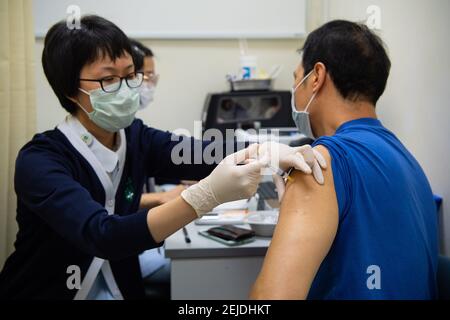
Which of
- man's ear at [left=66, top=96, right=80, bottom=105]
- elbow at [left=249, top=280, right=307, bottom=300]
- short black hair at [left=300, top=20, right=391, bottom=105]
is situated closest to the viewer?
elbow at [left=249, top=280, right=307, bottom=300]

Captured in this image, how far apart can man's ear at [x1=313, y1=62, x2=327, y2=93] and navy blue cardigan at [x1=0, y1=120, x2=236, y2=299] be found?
507 millimetres

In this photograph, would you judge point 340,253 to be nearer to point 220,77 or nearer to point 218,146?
point 218,146

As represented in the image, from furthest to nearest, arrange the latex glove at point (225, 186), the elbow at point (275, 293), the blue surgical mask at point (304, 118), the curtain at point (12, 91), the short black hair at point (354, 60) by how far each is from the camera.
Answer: the curtain at point (12, 91), the blue surgical mask at point (304, 118), the short black hair at point (354, 60), the latex glove at point (225, 186), the elbow at point (275, 293)

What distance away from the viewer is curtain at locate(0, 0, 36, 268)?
159cm

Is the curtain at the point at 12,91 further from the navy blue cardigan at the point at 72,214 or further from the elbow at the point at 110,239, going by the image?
the elbow at the point at 110,239

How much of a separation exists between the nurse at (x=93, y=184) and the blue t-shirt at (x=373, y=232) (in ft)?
0.39

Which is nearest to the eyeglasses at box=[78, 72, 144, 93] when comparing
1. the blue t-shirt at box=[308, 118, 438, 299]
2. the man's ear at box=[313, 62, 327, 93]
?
→ the man's ear at box=[313, 62, 327, 93]

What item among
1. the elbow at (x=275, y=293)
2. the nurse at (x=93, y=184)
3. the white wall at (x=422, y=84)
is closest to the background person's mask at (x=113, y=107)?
the nurse at (x=93, y=184)

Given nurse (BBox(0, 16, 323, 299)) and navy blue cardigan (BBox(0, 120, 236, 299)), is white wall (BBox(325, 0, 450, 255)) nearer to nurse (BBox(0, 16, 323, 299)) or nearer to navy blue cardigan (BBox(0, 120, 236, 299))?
nurse (BBox(0, 16, 323, 299))

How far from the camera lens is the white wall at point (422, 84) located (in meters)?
1.27

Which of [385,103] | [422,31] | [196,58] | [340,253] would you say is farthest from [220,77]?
[340,253]

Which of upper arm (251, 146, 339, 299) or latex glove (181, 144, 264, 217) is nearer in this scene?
upper arm (251, 146, 339, 299)

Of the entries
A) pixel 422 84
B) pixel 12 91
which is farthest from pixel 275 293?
pixel 12 91

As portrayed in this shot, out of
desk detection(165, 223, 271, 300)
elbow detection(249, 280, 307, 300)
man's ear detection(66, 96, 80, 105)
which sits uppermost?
man's ear detection(66, 96, 80, 105)
